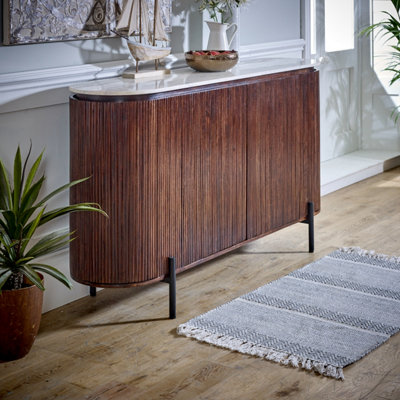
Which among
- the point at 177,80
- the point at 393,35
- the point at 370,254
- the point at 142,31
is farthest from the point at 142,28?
the point at 393,35

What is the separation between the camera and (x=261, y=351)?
2.78m

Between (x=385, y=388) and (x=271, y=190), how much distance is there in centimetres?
140

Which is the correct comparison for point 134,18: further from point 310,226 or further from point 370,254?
point 370,254

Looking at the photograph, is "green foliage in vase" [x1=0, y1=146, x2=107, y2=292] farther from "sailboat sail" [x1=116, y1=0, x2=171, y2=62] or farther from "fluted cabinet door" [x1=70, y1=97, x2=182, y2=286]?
"sailboat sail" [x1=116, y1=0, x2=171, y2=62]

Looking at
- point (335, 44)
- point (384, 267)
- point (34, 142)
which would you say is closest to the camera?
point (34, 142)

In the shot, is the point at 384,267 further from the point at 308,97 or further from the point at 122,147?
the point at 122,147

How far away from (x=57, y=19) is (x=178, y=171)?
760 mm

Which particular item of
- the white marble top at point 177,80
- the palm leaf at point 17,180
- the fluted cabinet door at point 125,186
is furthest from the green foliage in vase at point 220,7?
the palm leaf at point 17,180

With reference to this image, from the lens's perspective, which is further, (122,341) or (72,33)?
(72,33)

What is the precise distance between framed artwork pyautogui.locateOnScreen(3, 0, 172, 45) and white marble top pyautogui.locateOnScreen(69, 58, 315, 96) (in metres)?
0.21

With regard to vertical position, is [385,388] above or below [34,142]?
below

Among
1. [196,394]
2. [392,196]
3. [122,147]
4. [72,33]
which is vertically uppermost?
[72,33]

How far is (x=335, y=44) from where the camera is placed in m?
5.79

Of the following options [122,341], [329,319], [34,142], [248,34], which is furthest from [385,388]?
[248,34]
